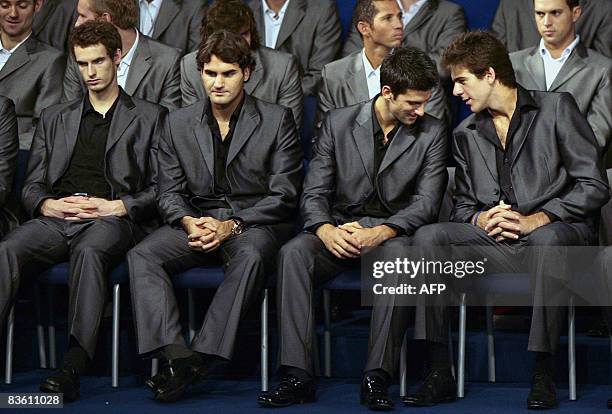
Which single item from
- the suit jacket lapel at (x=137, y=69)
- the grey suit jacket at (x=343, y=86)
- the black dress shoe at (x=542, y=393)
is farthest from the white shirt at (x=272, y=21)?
the black dress shoe at (x=542, y=393)

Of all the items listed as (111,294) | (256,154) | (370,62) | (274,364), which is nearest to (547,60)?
(370,62)

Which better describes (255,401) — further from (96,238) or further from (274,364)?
(96,238)

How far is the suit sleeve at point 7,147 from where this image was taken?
15.0 feet

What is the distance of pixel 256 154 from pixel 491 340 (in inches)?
42.6

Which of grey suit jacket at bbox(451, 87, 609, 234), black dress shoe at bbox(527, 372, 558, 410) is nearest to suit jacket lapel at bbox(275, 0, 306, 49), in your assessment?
grey suit jacket at bbox(451, 87, 609, 234)

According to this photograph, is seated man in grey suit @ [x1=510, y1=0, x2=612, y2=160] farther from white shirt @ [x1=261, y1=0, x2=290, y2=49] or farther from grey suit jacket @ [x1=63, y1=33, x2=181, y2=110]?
grey suit jacket @ [x1=63, y1=33, x2=181, y2=110]

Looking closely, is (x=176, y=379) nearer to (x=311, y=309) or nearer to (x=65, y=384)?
(x=65, y=384)

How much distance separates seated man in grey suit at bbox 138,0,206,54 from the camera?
5.50 m

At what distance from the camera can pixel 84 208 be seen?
4.42 meters

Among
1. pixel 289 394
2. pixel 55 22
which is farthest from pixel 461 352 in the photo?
pixel 55 22

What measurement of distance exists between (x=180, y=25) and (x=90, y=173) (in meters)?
1.18

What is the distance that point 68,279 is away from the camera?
425 cm

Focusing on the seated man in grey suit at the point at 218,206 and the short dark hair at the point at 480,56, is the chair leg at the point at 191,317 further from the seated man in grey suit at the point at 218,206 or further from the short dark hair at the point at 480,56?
the short dark hair at the point at 480,56

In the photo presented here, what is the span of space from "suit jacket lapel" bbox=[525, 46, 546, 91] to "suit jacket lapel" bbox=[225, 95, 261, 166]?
1.15 meters
